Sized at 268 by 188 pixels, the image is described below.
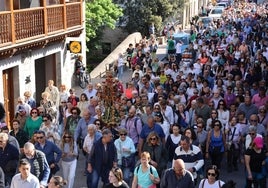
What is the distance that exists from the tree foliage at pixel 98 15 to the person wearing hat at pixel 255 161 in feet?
87.8

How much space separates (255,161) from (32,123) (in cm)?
497

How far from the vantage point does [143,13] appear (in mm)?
44344

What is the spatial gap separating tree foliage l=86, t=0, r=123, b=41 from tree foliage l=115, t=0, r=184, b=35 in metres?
4.96

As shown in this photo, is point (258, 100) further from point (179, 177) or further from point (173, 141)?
point (179, 177)

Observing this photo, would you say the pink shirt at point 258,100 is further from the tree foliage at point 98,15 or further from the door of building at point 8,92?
the tree foliage at point 98,15

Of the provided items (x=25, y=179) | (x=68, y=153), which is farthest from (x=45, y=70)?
(x=25, y=179)

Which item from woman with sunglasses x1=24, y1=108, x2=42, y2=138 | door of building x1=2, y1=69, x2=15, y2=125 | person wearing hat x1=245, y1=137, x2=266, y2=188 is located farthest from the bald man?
door of building x1=2, y1=69, x2=15, y2=125

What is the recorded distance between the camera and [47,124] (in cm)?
1242

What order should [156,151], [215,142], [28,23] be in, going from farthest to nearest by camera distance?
[28,23]
[215,142]
[156,151]

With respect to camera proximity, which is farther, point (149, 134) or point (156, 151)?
point (149, 134)

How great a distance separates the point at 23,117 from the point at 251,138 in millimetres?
5198

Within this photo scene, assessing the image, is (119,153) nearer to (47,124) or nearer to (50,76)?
(47,124)

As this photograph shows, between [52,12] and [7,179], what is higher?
[52,12]

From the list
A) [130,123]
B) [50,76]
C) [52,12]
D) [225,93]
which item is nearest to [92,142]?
[130,123]
